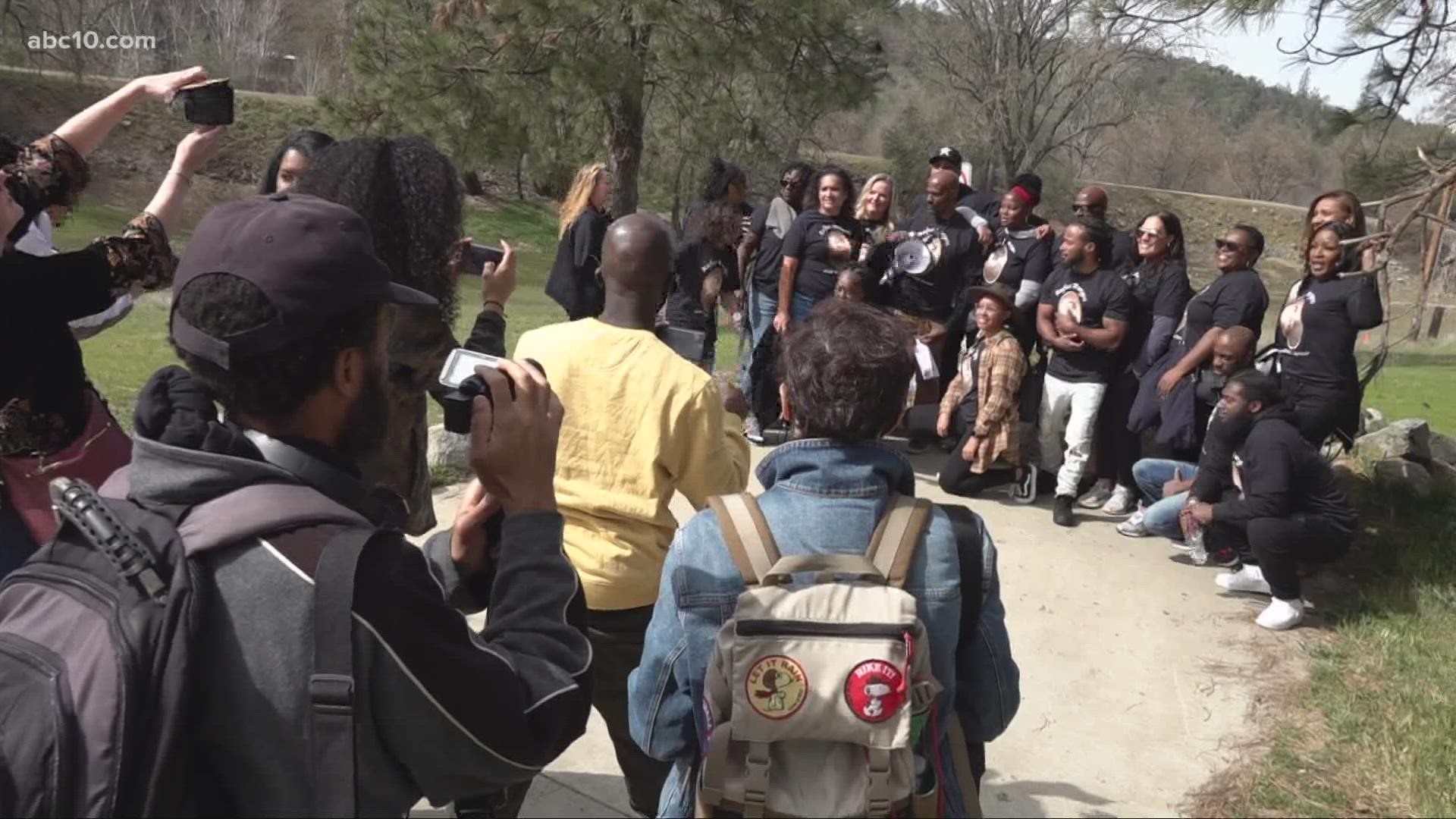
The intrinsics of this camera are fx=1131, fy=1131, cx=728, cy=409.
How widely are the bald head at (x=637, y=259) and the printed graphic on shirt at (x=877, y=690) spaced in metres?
1.27

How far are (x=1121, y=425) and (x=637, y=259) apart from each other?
4.42 m

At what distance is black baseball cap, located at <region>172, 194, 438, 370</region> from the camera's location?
1402 millimetres

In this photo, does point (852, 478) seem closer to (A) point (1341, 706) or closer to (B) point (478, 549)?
(B) point (478, 549)

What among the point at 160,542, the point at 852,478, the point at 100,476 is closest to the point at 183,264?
the point at 160,542

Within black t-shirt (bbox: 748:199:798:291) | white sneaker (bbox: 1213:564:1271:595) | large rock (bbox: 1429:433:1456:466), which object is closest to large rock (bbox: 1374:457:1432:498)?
large rock (bbox: 1429:433:1456:466)

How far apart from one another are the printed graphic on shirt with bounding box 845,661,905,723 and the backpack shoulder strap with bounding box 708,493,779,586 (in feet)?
0.79

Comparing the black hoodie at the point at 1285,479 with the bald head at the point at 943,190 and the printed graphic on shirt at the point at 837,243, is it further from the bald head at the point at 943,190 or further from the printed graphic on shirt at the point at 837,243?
the printed graphic on shirt at the point at 837,243

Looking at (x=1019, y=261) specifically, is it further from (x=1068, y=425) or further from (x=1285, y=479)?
(x=1285, y=479)

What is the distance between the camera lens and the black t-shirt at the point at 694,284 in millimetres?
7078

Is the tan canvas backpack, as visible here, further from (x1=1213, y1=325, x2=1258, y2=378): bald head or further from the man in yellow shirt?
(x1=1213, y1=325, x2=1258, y2=378): bald head

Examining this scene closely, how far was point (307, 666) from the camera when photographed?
4.11 ft

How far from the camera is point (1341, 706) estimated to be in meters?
4.16

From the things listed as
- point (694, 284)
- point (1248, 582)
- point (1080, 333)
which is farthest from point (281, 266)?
point (694, 284)

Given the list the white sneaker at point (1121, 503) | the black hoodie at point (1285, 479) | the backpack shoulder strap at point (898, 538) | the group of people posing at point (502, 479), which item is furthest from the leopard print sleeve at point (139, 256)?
the white sneaker at point (1121, 503)
